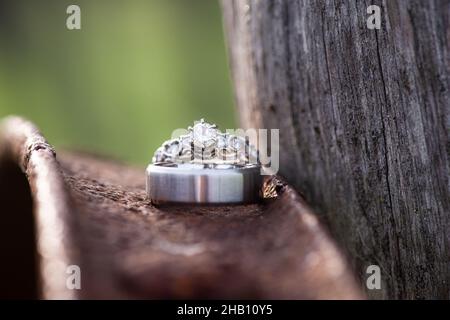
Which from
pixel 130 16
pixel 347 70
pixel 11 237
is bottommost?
pixel 11 237

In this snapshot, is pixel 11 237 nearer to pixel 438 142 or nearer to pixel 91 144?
pixel 438 142

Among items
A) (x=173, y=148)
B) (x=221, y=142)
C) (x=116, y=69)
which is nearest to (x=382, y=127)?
(x=221, y=142)

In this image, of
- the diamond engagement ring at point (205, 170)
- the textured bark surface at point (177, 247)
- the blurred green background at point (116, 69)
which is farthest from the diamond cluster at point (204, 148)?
the blurred green background at point (116, 69)

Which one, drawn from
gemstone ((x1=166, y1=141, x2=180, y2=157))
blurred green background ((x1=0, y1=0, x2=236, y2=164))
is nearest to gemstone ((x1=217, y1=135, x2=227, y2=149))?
gemstone ((x1=166, y1=141, x2=180, y2=157))

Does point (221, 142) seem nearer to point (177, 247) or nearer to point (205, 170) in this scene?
point (205, 170)

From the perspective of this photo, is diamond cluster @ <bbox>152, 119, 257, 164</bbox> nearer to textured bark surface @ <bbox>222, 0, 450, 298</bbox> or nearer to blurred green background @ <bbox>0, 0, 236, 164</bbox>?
textured bark surface @ <bbox>222, 0, 450, 298</bbox>
